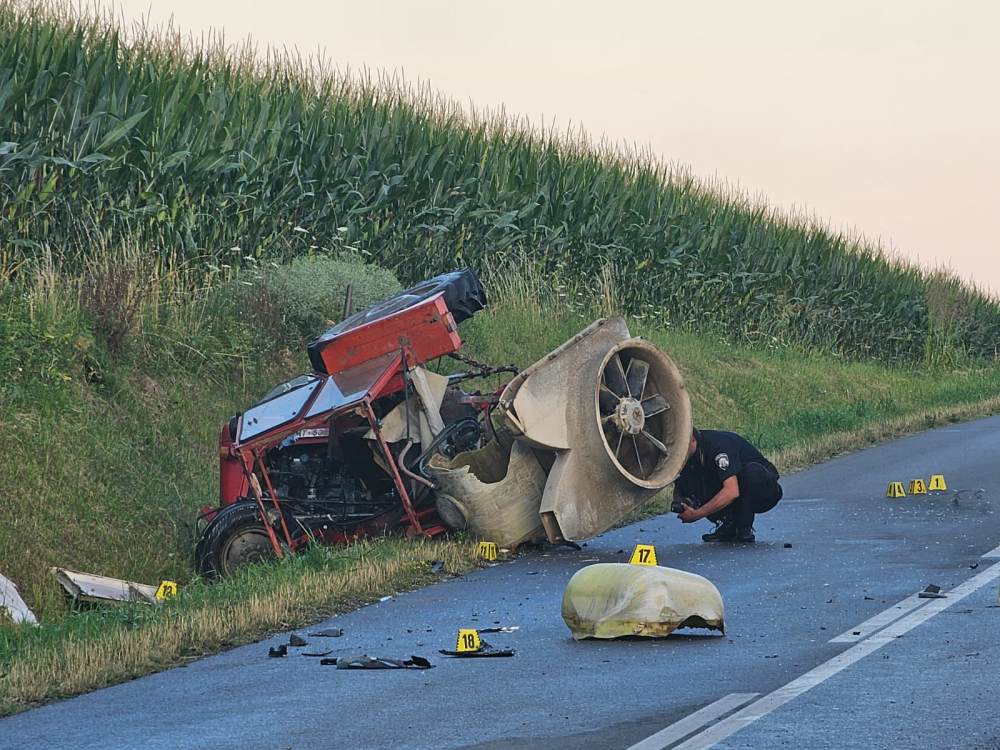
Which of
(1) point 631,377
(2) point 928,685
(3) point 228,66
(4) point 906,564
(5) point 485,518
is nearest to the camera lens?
(2) point 928,685

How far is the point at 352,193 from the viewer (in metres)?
23.3

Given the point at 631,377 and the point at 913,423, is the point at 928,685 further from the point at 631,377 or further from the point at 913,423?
the point at 913,423

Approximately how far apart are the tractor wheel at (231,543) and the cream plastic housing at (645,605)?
443cm

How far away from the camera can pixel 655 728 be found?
6406 millimetres

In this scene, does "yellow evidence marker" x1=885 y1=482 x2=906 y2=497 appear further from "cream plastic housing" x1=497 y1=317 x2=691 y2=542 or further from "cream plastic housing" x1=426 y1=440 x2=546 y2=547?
"cream plastic housing" x1=426 y1=440 x2=546 y2=547

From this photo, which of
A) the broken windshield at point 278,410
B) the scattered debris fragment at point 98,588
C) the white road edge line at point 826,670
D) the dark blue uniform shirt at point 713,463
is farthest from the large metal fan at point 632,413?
the scattered debris fragment at point 98,588

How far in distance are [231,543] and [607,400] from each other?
3419 mm

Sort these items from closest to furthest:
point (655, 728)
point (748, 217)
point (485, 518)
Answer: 1. point (655, 728)
2. point (485, 518)
3. point (748, 217)

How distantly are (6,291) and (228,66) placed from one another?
8.46 m

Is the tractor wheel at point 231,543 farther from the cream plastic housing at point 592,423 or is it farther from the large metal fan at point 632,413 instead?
the large metal fan at point 632,413

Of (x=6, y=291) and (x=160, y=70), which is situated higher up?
(x=160, y=70)

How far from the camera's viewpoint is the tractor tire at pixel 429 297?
13.1 metres

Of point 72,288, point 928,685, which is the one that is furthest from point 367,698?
point 72,288

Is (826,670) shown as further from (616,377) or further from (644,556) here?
(616,377)
